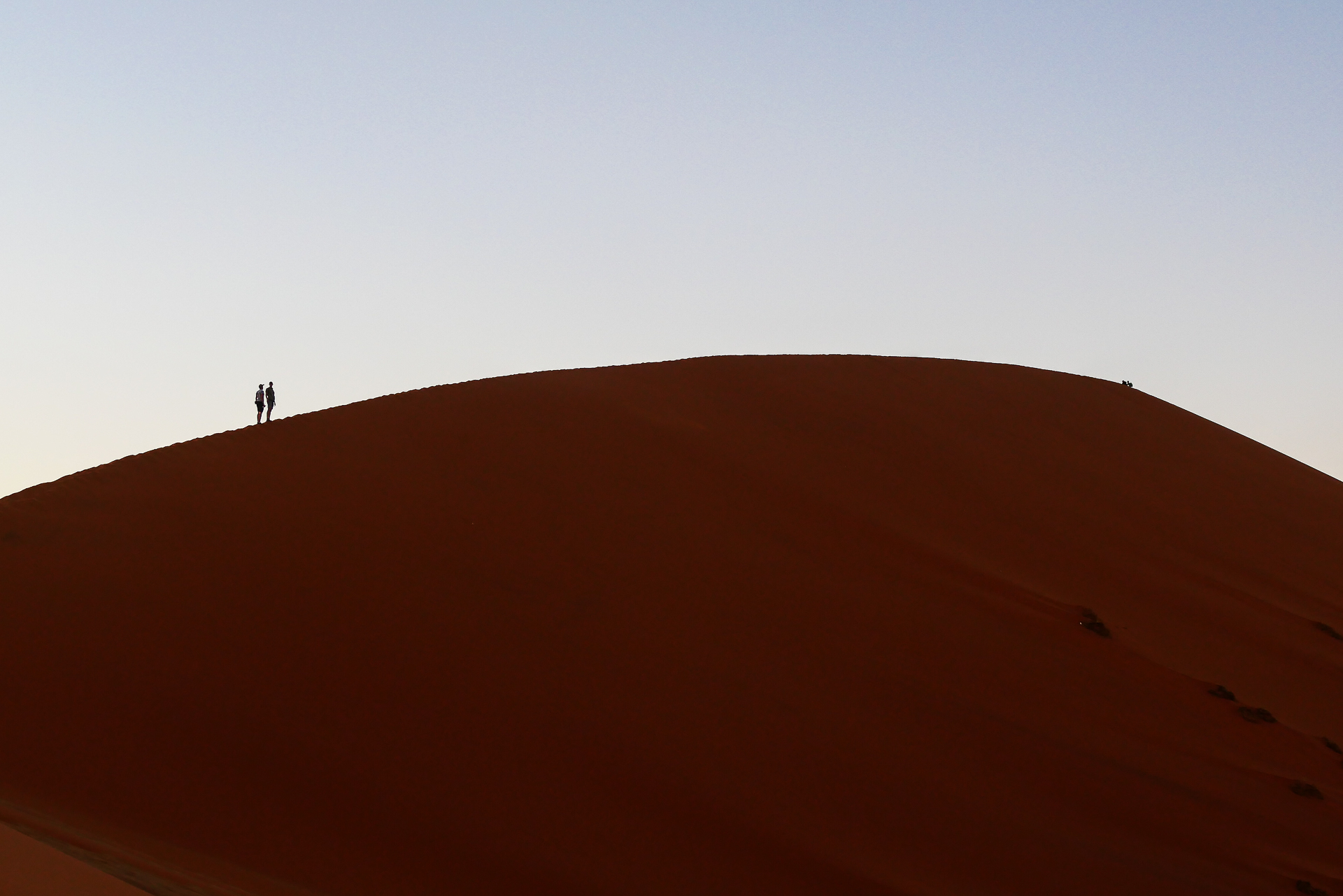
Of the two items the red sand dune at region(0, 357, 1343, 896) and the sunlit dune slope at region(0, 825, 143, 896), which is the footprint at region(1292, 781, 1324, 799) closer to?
the red sand dune at region(0, 357, 1343, 896)

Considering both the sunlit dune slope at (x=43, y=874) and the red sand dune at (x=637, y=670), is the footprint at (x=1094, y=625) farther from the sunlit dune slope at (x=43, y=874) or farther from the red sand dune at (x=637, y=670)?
the sunlit dune slope at (x=43, y=874)

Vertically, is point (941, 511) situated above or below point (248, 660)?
above

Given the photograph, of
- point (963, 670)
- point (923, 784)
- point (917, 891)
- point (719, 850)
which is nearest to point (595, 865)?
point (719, 850)

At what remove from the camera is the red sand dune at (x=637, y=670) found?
5.01m

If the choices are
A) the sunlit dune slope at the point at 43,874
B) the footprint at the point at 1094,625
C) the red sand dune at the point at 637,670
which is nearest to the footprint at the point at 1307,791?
the red sand dune at the point at 637,670

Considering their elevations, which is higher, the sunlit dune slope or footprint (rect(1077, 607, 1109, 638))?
footprint (rect(1077, 607, 1109, 638))

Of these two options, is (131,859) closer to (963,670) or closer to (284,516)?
(284,516)

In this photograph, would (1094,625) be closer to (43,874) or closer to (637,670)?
(637,670)

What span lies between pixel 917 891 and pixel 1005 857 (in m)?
0.56

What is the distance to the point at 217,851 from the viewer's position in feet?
14.8

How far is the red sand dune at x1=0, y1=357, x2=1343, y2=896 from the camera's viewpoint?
5008 millimetres

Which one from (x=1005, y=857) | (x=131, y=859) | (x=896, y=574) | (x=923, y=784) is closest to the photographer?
(x=131, y=859)

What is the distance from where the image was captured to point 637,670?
20.2 ft

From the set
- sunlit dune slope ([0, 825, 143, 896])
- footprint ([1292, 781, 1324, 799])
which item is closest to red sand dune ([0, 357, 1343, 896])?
footprint ([1292, 781, 1324, 799])
